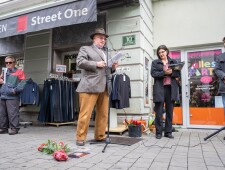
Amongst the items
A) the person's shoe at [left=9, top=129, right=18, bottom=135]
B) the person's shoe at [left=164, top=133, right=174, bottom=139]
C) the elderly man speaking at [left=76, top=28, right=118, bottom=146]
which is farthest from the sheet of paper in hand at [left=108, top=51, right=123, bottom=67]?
the person's shoe at [left=9, top=129, right=18, bottom=135]

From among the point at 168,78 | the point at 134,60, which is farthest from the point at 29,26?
the point at 168,78

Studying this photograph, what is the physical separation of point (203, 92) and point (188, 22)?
2134mm

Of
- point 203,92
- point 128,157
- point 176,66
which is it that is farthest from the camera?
point 203,92

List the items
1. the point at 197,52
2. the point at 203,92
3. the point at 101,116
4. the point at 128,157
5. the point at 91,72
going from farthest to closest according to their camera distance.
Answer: the point at 197,52 < the point at 203,92 < the point at 101,116 < the point at 91,72 < the point at 128,157

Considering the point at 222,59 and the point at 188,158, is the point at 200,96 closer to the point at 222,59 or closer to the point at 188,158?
the point at 222,59

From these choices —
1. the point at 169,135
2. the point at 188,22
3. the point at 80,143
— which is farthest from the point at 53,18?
the point at 188,22

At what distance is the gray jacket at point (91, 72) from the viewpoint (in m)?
4.10

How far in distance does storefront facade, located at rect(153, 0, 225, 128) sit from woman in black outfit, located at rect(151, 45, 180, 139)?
6.83 feet

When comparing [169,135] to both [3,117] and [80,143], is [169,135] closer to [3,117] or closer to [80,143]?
[80,143]

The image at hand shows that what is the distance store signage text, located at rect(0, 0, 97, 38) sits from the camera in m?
5.29

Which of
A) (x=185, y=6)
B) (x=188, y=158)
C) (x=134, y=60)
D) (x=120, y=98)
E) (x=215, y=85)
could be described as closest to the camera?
(x=188, y=158)

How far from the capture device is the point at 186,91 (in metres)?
7.14

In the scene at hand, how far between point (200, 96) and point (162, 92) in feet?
7.84

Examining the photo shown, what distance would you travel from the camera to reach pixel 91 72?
4195 mm
